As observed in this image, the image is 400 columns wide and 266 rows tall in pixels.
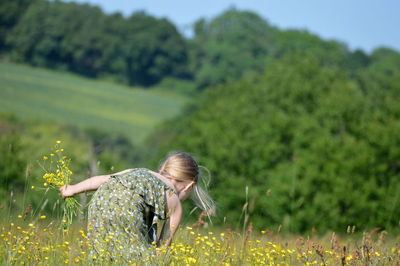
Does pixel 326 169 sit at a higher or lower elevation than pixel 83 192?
lower

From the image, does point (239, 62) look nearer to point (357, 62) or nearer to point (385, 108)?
point (357, 62)

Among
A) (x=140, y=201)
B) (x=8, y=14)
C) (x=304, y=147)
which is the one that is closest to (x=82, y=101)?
(x=8, y=14)

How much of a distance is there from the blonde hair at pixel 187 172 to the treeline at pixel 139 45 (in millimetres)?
80908

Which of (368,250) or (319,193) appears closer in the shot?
(368,250)

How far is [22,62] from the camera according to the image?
88438 mm

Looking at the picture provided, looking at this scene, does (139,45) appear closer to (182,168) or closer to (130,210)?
(182,168)

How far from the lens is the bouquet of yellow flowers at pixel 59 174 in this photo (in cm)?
405

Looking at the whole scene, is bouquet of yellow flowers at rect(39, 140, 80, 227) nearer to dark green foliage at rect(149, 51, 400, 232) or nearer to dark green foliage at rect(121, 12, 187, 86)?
dark green foliage at rect(149, 51, 400, 232)

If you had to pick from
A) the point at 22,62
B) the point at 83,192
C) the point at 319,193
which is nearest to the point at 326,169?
the point at 319,193

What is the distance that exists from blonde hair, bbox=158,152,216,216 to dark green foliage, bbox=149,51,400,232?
24464mm

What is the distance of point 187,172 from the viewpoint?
420 cm

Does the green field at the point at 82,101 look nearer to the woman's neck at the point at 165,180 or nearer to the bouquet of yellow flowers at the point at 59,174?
the bouquet of yellow flowers at the point at 59,174

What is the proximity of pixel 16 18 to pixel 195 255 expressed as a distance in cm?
9540

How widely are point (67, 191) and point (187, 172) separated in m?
0.87
